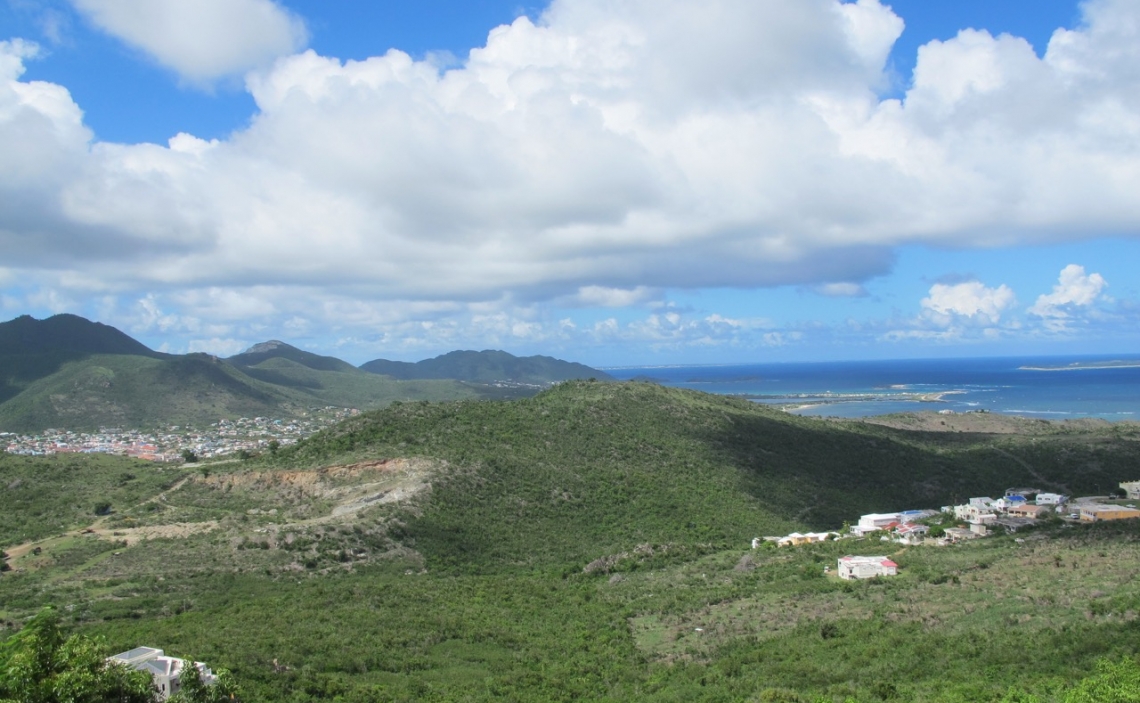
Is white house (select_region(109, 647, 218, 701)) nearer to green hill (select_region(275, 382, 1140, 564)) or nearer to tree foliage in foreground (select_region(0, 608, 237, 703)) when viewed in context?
tree foliage in foreground (select_region(0, 608, 237, 703))

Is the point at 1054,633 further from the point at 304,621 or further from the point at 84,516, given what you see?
the point at 84,516

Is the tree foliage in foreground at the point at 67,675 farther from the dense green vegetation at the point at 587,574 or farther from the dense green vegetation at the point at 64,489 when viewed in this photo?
the dense green vegetation at the point at 64,489

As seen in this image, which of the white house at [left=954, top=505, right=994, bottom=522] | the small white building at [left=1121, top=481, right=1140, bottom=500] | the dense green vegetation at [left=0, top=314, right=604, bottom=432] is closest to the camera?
the white house at [left=954, top=505, right=994, bottom=522]

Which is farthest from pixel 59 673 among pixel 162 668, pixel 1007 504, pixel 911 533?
pixel 1007 504

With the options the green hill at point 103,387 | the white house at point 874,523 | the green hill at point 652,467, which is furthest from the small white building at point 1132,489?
the green hill at point 103,387

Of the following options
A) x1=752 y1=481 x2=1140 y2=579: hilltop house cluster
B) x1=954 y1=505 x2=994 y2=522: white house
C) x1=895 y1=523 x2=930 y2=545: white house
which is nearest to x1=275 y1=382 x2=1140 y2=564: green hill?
x1=752 y1=481 x2=1140 y2=579: hilltop house cluster
